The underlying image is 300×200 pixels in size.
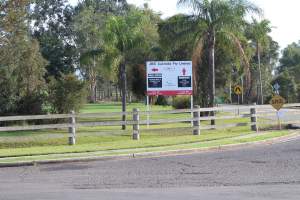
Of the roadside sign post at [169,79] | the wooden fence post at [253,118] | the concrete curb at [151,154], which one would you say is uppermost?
the roadside sign post at [169,79]

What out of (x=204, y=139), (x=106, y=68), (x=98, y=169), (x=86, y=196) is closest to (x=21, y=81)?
(x=106, y=68)

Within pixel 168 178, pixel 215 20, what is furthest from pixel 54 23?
pixel 168 178

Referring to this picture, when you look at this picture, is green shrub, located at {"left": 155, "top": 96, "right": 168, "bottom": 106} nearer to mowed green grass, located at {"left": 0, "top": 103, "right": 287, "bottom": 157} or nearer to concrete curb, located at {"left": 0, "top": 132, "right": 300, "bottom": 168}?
mowed green grass, located at {"left": 0, "top": 103, "right": 287, "bottom": 157}

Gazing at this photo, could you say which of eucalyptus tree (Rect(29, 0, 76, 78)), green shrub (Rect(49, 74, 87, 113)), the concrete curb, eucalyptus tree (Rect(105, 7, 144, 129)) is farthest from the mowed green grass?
eucalyptus tree (Rect(29, 0, 76, 78))

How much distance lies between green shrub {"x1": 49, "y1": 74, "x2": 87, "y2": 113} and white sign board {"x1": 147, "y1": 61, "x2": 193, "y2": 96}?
666 cm

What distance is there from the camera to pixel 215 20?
2948 cm

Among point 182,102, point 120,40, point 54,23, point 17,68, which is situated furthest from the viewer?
point 54,23

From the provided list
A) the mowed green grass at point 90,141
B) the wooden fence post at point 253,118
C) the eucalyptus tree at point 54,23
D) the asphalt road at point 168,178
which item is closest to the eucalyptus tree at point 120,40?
the mowed green grass at point 90,141

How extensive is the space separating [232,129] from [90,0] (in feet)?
228

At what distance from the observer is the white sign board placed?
28219 millimetres

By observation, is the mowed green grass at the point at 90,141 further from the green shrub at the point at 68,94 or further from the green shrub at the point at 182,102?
the green shrub at the point at 182,102

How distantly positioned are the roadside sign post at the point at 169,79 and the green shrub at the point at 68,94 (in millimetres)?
6659

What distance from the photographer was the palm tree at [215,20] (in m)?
29.2

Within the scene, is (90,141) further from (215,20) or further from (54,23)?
(54,23)
